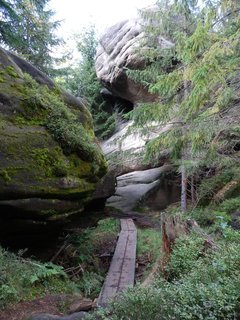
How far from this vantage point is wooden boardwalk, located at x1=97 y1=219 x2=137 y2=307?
4831mm

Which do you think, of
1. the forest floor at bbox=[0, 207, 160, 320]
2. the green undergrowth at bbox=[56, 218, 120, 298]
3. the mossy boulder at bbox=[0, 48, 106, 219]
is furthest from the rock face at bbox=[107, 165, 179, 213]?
the mossy boulder at bbox=[0, 48, 106, 219]

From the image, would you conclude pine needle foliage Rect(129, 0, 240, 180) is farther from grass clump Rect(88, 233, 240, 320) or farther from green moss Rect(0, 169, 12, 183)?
green moss Rect(0, 169, 12, 183)

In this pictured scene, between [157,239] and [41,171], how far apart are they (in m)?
5.67

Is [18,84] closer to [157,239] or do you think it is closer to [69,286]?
[69,286]

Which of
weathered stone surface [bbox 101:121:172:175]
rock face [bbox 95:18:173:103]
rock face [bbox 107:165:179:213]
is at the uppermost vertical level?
rock face [bbox 95:18:173:103]

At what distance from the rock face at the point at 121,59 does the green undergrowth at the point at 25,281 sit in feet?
40.2

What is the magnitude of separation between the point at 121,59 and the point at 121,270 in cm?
1317

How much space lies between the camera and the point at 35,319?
3625mm

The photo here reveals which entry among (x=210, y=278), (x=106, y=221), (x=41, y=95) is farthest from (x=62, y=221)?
(x=106, y=221)

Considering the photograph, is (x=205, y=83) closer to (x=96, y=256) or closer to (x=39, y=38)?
(x=96, y=256)

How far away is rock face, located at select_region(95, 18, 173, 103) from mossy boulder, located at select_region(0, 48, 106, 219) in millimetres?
9747

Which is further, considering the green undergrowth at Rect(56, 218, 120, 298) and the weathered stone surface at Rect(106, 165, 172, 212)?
the weathered stone surface at Rect(106, 165, 172, 212)

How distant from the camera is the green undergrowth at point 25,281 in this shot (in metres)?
4.18

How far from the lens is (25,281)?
468 cm
